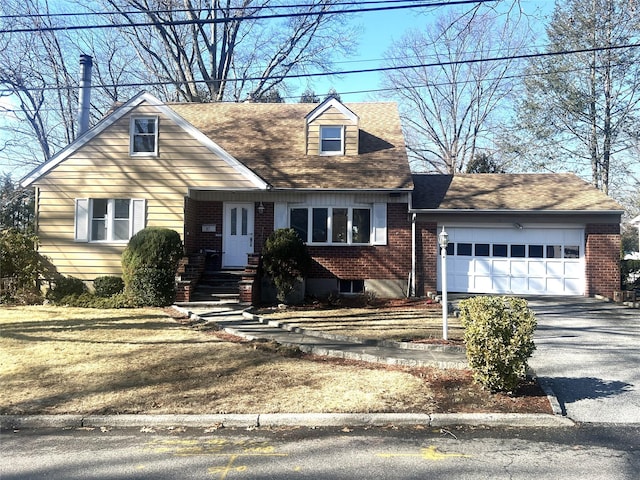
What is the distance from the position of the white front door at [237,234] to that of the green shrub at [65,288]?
14.6 feet

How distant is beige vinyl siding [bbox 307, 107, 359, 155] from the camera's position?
17.7 m

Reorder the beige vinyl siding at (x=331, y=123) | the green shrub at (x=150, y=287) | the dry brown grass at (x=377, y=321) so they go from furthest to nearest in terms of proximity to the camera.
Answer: the beige vinyl siding at (x=331, y=123) → the green shrub at (x=150, y=287) → the dry brown grass at (x=377, y=321)

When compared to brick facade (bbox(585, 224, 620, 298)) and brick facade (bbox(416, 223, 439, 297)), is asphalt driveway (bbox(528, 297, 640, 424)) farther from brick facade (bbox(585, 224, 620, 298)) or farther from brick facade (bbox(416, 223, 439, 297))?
brick facade (bbox(416, 223, 439, 297))

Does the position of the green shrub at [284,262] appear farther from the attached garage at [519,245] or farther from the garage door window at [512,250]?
the garage door window at [512,250]

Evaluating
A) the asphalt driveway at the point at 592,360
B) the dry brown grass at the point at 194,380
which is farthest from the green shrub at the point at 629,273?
the dry brown grass at the point at 194,380

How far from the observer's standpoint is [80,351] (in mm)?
8453

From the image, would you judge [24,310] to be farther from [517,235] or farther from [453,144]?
[453,144]

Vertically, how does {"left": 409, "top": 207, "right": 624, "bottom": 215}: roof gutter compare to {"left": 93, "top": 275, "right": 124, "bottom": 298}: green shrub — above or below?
above

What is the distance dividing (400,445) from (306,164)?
13.1m

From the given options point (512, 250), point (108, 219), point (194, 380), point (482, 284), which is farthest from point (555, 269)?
point (108, 219)

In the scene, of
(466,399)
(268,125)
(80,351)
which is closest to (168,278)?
(80,351)

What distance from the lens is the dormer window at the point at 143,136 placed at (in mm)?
15836

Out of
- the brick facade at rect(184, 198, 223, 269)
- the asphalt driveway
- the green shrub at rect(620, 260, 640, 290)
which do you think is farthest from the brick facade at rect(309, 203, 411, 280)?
the green shrub at rect(620, 260, 640, 290)

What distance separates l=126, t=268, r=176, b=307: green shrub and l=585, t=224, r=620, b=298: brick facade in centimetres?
1320
